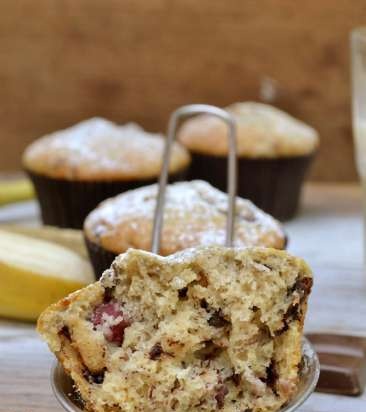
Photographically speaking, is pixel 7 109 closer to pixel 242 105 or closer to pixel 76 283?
Result: pixel 242 105

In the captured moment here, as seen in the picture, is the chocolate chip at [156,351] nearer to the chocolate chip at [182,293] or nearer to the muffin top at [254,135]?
the chocolate chip at [182,293]

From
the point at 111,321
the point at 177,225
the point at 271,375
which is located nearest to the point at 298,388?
the point at 271,375

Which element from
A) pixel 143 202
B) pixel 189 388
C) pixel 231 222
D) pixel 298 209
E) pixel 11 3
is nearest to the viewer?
pixel 189 388

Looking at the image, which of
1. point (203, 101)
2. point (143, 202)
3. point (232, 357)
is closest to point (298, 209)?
point (203, 101)

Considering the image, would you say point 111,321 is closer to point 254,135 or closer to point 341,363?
point 341,363

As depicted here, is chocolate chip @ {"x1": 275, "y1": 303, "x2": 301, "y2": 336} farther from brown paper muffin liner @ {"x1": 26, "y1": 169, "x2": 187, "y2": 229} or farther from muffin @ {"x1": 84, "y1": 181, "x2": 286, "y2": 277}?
brown paper muffin liner @ {"x1": 26, "y1": 169, "x2": 187, "y2": 229}

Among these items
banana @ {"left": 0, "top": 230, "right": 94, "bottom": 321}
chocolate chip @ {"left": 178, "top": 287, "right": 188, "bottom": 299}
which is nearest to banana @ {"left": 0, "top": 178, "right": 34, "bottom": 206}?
banana @ {"left": 0, "top": 230, "right": 94, "bottom": 321}
